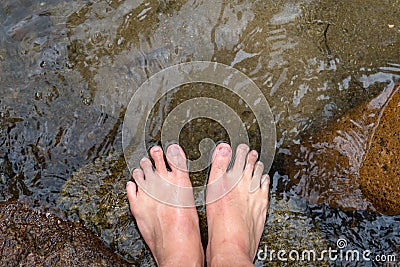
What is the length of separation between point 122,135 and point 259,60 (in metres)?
0.97

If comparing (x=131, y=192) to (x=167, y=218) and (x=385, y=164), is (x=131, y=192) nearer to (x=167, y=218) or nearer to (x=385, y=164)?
(x=167, y=218)

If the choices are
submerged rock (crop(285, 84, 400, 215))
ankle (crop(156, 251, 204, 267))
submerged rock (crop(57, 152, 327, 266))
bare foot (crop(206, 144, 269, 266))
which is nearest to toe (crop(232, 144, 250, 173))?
bare foot (crop(206, 144, 269, 266))

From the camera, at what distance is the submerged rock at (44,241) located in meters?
2.26

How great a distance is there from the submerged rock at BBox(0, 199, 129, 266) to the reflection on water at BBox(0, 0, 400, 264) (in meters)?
0.18

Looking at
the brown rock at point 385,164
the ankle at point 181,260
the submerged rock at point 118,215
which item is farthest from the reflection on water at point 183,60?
the ankle at point 181,260

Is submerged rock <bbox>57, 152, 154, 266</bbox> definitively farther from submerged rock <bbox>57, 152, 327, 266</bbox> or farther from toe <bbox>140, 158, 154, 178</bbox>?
toe <bbox>140, 158, 154, 178</bbox>

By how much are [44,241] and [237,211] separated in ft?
3.85

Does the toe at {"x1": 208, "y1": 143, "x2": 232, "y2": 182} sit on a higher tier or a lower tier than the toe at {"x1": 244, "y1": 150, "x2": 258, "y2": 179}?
higher

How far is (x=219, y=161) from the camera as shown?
269 centimetres

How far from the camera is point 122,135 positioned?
104 inches

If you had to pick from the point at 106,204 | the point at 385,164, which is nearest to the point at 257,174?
the point at 385,164

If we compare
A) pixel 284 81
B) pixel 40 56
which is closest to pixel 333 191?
pixel 284 81

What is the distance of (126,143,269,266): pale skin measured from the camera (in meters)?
2.54

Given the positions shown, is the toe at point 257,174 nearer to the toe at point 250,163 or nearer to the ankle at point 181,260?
the toe at point 250,163
